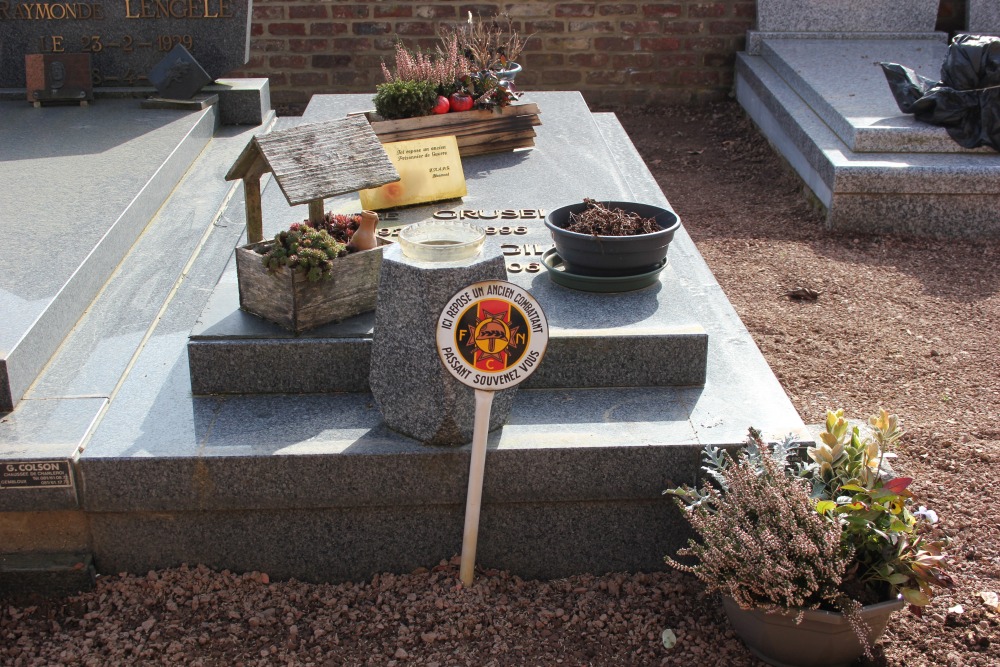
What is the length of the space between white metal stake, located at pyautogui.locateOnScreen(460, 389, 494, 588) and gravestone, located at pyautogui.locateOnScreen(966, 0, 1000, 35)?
23.3 feet

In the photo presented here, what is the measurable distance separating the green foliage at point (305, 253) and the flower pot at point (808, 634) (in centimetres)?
151

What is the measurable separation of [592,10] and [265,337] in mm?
6107

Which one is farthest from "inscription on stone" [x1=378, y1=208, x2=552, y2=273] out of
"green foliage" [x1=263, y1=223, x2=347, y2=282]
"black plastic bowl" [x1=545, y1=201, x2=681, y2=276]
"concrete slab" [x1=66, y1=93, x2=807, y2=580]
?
"concrete slab" [x1=66, y1=93, x2=807, y2=580]

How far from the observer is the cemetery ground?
8.92 ft

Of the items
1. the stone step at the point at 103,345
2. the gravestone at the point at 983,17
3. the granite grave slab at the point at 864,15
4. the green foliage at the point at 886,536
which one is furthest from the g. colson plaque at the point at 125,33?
the gravestone at the point at 983,17

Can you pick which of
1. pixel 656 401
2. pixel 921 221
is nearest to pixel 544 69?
pixel 921 221

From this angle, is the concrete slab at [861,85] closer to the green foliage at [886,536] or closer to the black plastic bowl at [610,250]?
the black plastic bowl at [610,250]

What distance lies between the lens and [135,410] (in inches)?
121

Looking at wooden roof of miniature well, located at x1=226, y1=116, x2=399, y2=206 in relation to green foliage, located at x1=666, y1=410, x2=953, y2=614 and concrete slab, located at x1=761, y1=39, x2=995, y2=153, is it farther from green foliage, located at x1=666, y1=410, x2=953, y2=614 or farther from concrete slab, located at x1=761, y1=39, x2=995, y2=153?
concrete slab, located at x1=761, y1=39, x2=995, y2=153

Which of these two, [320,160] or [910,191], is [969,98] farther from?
[320,160]

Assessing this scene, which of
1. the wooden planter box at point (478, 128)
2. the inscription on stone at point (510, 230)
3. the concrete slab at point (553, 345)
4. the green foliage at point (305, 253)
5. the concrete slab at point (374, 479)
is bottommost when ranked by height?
the concrete slab at point (374, 479)

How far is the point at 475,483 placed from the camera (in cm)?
273

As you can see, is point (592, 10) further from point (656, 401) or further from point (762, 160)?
point (656, 401)

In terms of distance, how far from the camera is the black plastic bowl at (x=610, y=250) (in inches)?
135
